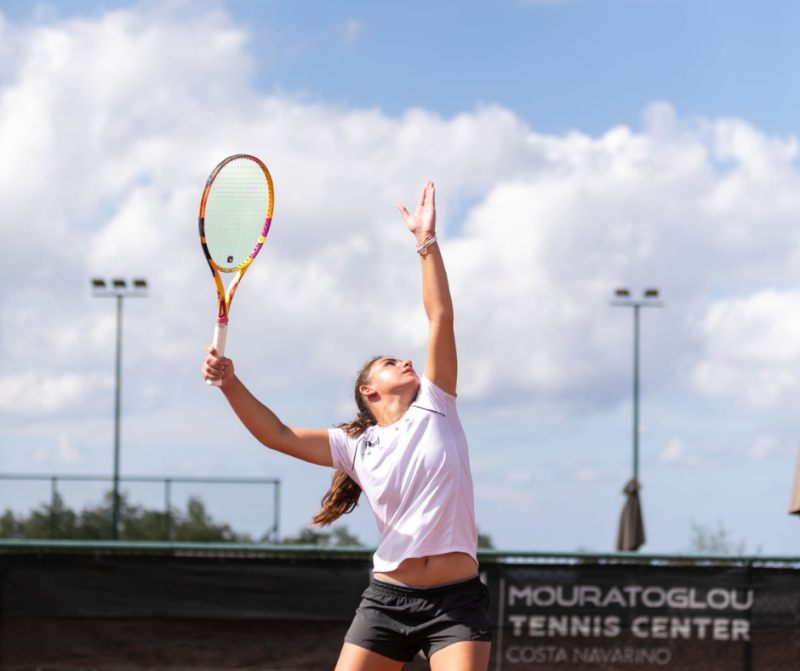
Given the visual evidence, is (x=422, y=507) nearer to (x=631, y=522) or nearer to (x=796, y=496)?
(x=796, y=496)

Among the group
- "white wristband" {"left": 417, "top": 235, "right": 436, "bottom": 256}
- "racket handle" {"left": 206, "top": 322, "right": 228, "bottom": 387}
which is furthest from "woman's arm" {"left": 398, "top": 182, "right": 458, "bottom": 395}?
"racket handle" {"left": 206, "top": 322, "right": 228, "bottom": 387}

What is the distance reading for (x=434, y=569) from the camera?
16.8 feet

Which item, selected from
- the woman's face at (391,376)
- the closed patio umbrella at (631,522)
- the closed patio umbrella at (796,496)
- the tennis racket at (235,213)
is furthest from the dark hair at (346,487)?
the closed patio umbrella at (631,522)

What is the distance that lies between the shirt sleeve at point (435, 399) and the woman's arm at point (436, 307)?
19 mm

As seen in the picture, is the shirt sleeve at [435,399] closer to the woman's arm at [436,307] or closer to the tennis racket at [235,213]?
the woman's arm at [436,307]

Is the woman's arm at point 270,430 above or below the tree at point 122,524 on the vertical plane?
above

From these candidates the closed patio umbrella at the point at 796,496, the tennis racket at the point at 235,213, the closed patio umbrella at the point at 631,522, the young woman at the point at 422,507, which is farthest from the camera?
the closed patio umbrella at the point at 631,522

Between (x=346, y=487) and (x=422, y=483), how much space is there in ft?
2.27

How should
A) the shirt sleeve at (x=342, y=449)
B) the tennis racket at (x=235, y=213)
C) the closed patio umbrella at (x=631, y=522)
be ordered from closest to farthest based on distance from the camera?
the shirt sleeve at (x=342, y=449)
the tennis racket at (x=235, y=213)
the closed patio umbrella at (x=631, y=522)

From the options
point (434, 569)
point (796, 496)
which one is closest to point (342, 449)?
point (434, 569)

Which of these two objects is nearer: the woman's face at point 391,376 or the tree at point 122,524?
the woman's face at point 391,376

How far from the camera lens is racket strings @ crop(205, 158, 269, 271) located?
19.6ft

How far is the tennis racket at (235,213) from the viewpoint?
5.96 metres

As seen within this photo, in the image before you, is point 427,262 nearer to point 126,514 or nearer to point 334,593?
point 334,593
